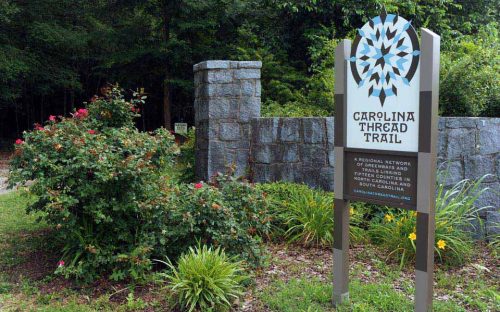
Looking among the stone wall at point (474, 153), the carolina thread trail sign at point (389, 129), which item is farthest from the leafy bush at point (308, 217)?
the carolina thread trail sign at point (389, 129)

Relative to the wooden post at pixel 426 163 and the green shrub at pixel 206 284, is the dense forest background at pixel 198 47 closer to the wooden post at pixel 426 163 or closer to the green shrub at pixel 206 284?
the wooden post at pixel 426 163

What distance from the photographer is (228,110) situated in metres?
6.32

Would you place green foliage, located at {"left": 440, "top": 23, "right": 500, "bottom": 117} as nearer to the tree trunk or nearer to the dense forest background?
the dense forest background

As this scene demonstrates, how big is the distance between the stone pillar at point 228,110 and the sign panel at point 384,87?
9.93ft

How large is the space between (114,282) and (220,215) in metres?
1.02

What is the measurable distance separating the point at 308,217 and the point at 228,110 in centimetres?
205

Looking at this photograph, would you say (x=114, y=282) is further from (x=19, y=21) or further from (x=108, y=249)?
(x=19, y=21)

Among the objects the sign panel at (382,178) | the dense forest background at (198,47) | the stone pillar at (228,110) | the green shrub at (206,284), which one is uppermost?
the dense forest background at (198,47)

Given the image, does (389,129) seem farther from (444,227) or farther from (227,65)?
(227,65)

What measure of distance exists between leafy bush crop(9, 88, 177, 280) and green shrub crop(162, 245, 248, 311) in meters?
0.48

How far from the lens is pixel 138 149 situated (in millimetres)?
4305

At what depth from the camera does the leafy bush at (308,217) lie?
15.6ft

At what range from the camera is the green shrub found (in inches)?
132

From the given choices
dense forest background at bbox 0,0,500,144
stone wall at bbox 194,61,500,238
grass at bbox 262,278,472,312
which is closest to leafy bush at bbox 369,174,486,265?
grass at bbox 262,278,472,312
